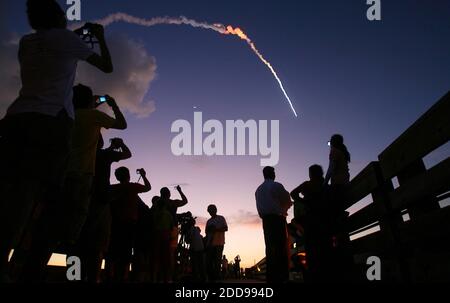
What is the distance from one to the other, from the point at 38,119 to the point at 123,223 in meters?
3.74

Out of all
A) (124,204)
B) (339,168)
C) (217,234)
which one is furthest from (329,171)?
(217,234)

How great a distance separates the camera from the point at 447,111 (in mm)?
2176

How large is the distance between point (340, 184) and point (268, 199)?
1.39 m

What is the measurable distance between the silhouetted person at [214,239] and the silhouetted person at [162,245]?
2.48 m

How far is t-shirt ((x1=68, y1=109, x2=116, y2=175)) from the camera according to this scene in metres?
3.59

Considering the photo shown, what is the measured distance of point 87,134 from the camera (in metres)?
3.67

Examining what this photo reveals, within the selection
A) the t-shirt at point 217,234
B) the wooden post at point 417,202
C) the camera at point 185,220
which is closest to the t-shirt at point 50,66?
the wooden post at point 417,202

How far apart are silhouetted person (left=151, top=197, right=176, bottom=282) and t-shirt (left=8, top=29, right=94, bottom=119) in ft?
17.2

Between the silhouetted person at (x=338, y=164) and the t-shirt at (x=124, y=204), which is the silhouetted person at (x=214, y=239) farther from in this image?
the silhouetted person at (x=338, y=164)

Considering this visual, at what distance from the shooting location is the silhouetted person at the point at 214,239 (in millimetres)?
10219

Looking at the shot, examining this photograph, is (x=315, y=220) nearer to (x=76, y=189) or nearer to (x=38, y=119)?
(x=76, y=189)

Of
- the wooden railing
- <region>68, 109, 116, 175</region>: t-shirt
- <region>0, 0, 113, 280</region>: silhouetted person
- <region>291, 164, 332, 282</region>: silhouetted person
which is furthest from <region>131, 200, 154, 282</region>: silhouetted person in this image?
<region>0, 0, 113, 280</region>: silhouetted person
